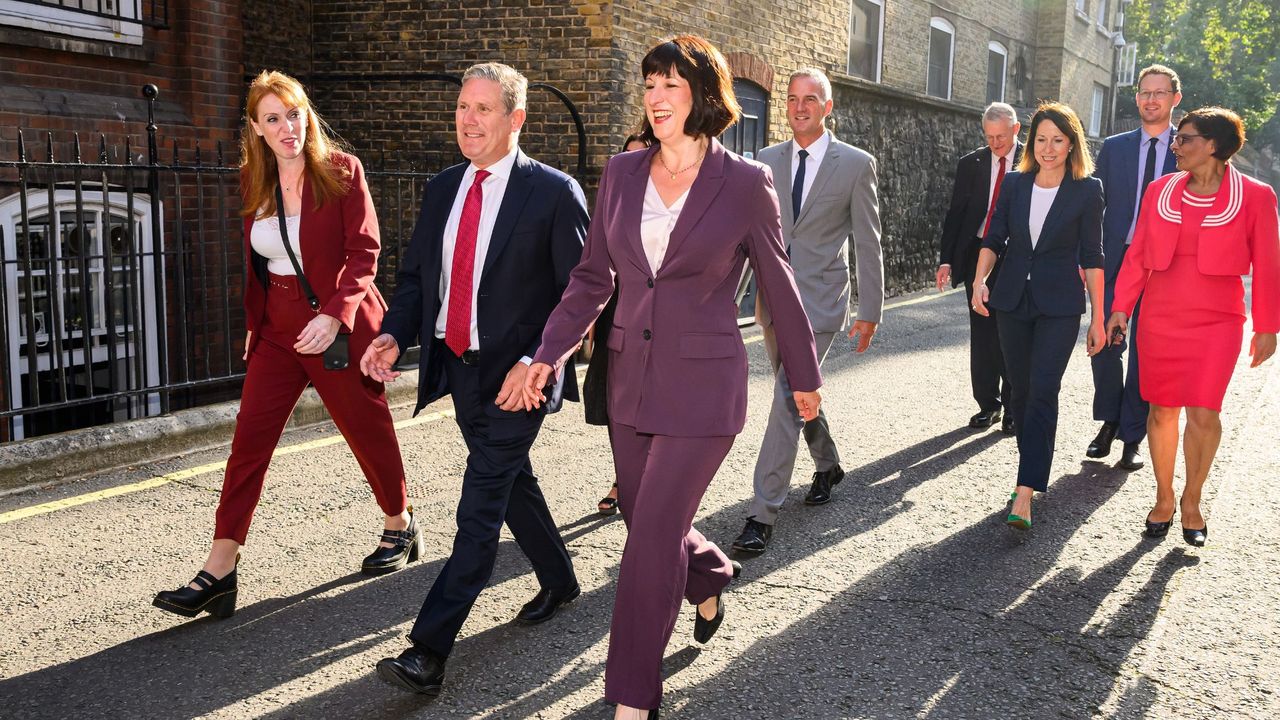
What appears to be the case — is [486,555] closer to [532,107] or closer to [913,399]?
[913,399]

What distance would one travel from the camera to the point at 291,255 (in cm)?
421

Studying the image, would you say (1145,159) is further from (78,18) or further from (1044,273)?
(78,18)

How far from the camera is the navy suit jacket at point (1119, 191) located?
7.02m

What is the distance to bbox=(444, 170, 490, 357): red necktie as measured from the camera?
3.73 meters

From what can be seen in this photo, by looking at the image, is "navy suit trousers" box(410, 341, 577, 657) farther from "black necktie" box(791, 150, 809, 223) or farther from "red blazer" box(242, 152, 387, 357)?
"black necktie" box(791, 150, 809, 223)

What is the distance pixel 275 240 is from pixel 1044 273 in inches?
142

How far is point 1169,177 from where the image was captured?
5449 mm

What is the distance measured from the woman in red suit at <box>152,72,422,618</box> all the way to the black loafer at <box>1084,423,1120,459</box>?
4573mm

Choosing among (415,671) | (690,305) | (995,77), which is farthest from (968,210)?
(995,77)

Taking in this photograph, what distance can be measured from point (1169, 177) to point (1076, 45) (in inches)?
921

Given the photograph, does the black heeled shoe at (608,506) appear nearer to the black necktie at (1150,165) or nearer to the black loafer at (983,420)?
the black loafer at (983,420)

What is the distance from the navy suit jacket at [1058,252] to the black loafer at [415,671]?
3475mm

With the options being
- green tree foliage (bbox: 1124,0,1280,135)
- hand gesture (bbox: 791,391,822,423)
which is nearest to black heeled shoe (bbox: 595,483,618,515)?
A: hand gesture (bbox: 791,391,822,423)

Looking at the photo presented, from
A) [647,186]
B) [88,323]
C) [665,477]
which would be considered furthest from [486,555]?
[88,323]
